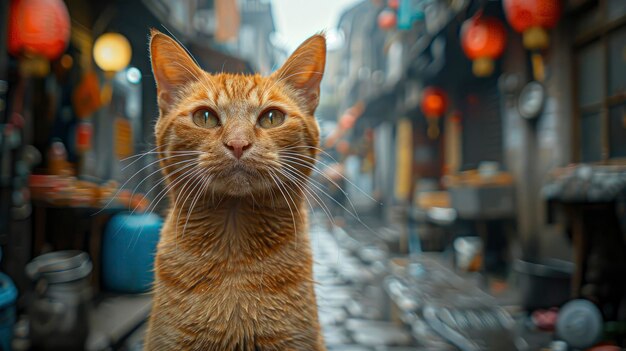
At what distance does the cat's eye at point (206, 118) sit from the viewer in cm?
87

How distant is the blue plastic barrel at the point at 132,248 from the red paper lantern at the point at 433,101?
147 inches

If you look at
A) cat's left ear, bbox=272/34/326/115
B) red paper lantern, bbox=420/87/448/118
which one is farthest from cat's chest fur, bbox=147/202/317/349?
red paper lantern, bbox=420/87/448/118

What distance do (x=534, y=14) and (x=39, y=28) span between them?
308cm

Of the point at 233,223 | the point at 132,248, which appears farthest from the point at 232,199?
the point at 132,248

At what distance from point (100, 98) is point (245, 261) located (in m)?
0.82

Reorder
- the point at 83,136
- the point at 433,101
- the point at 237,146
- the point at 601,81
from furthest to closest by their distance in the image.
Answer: the point at 433,101 < the point at 601,81 < the point at 83,136 < the point at 237,146

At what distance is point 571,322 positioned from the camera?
2.45m

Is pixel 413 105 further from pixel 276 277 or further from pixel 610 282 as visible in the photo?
pixel 276 277

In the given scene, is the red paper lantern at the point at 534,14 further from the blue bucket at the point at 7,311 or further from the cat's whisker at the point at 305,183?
the blue bucket at the point at 7,311

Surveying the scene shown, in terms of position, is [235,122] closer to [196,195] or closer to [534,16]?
[196,195]

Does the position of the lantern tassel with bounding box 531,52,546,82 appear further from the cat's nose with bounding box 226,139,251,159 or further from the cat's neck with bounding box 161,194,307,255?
the cat's nose with bounding box 226,139,251,159

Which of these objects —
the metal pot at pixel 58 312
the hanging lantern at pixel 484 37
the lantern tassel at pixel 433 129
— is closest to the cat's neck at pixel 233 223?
the metal pot at pixel 58 312

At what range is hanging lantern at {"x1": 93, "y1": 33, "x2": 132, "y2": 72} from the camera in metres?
1.06

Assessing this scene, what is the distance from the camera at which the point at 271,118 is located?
892mm
